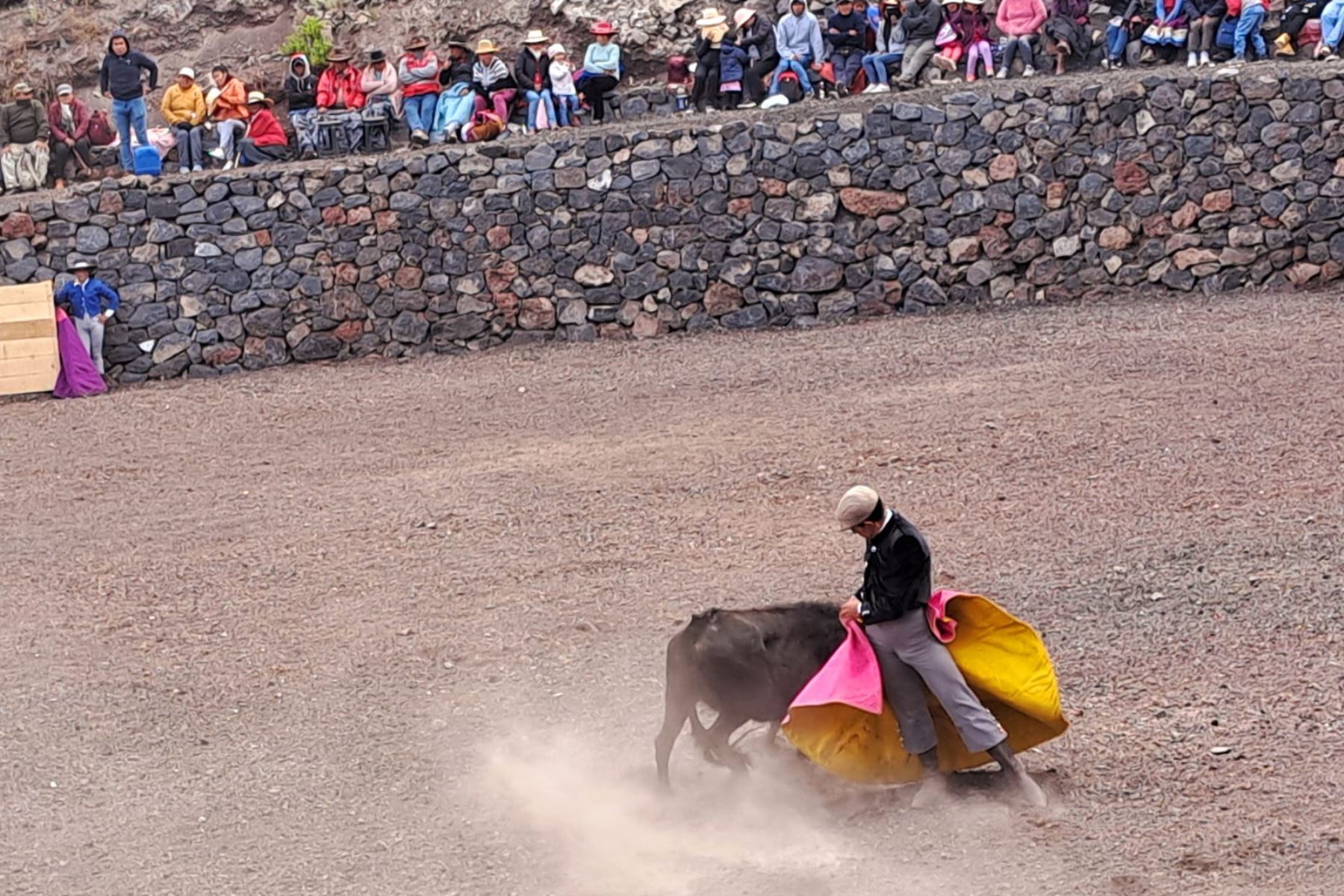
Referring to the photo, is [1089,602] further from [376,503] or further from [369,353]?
[369,353]

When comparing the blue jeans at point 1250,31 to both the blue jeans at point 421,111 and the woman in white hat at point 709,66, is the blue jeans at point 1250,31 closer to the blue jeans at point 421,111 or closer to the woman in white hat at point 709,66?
the woman in white hat at point 709,66

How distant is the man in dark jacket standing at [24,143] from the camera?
2261 cm

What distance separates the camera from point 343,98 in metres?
22.3

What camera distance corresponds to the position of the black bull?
7.79m

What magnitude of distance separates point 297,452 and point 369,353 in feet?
15.9

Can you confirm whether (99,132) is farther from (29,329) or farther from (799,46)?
(799,46)

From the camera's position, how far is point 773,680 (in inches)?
307

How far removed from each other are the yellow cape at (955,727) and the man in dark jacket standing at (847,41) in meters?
14.8

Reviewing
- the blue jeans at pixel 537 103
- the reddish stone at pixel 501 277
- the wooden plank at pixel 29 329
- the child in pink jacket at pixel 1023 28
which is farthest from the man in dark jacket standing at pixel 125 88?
the child in pink jacket at pixel 1023 28

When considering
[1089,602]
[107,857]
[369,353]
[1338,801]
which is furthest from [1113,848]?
[369,353]

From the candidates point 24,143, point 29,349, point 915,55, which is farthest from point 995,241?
point 24,143

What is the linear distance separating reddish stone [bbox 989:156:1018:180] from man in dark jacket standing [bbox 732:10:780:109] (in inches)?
137

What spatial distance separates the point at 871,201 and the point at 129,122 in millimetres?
10008

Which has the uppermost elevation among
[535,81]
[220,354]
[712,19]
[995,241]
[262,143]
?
[712,19]
